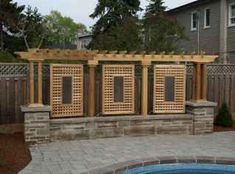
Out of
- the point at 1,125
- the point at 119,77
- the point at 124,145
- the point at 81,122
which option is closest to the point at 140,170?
the point at 124,145

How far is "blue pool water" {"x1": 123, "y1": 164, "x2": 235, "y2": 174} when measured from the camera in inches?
344

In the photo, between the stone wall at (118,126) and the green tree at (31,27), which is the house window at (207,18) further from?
the stone wall at (118,126)

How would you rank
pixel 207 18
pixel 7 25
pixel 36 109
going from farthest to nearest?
pixel 7 25, pixel 207 18, pixel 36 109

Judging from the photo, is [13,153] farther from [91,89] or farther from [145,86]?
[145,86]

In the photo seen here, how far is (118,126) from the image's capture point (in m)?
12.0

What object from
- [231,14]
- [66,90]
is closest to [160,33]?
[66,90]

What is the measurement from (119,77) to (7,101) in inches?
124

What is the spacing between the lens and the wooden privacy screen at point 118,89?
1213 cm

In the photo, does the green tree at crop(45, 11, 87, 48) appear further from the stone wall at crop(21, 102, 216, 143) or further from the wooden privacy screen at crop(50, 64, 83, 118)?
the wooden privacy screen at crop(50, 64, 83, 118)

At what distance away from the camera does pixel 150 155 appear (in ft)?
31.4

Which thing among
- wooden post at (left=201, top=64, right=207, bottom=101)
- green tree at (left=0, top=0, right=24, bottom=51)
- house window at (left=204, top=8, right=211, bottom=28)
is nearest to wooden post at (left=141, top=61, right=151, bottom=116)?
→ wooden post at (left=201, top=64, right=207, bottom=101)

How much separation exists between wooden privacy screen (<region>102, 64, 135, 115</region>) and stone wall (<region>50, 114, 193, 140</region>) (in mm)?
347

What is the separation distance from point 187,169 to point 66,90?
4184mm

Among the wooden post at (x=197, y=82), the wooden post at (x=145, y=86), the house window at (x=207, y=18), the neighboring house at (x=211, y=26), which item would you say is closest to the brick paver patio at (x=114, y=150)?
the wooden post at (x=145, y=86)
